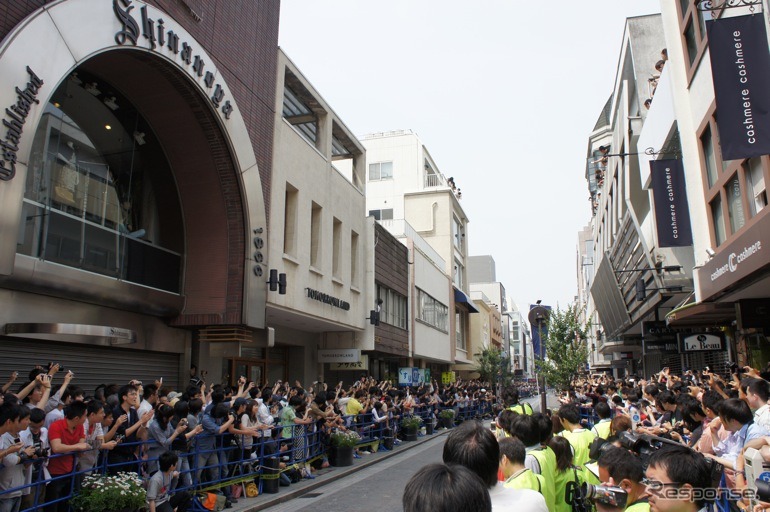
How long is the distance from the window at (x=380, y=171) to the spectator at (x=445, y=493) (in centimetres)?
4899

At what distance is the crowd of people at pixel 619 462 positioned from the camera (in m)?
3.10

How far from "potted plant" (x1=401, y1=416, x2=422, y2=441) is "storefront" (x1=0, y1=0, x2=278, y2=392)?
27.3 ft

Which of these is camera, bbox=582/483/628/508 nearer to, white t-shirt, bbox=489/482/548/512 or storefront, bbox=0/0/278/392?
white t-shirt, bbox=489/482/548/512

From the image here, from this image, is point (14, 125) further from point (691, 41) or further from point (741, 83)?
point (691, 41)

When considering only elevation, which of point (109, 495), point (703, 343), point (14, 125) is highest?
point (14, 125)

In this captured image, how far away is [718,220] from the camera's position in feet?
48.8

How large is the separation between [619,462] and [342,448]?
496 inches

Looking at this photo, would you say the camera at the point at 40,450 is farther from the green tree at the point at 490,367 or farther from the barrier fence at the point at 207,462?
the green tree at the point at 490,367

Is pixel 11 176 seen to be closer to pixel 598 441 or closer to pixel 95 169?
pixel 95 169

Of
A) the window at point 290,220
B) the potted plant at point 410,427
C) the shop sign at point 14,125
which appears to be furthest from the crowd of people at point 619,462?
the potted plant at point 410,427

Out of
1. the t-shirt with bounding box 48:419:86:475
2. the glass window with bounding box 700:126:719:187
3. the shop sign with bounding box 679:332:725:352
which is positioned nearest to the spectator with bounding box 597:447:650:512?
the t-shirt with bounding box 48:419:86:475

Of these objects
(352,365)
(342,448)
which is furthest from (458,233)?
(342,448)

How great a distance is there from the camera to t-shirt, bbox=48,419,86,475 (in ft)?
23.7

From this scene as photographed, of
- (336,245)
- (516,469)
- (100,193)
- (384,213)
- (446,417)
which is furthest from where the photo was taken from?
(384,213)
